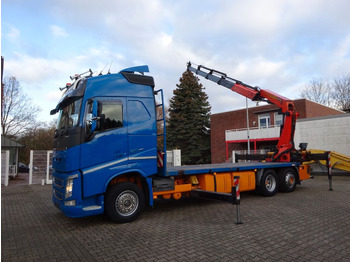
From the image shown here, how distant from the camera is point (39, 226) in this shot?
652 cm

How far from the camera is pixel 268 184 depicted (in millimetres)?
10125

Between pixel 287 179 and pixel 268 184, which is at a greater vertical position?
pixel 287 179

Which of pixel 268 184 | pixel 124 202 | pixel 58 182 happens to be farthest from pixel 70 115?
pixel 268 184

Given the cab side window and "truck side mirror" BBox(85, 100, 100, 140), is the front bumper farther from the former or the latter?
the cab side window

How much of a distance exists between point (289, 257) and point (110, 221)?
412 cm

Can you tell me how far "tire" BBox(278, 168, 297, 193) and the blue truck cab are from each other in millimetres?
5994

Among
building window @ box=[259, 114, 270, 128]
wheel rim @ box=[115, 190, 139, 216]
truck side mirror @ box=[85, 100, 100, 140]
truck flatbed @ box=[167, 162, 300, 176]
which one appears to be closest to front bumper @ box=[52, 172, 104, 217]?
wheel rim @ box=[115, 190, 139, 216]

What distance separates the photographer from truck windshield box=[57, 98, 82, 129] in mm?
6227

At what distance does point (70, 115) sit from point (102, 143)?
111 cm

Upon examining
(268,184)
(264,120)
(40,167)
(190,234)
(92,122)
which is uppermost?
(264,120)

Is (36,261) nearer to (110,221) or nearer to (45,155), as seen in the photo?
(110,221)

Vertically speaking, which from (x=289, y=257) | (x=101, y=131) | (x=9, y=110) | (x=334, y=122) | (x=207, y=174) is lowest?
(x=289, y=257)

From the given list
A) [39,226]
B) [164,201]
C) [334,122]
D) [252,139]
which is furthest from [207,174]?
[252,139]

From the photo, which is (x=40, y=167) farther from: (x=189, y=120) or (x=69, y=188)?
(x=189, y=120)
